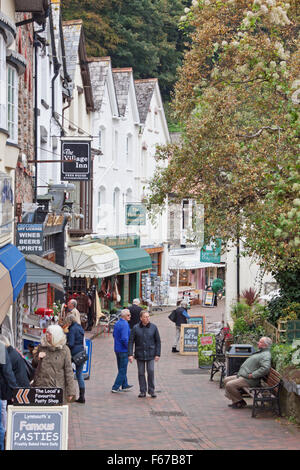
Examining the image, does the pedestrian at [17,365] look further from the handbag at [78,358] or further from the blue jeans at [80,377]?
the handbag at [78,358]

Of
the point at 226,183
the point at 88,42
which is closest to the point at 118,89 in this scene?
the point at 88,42

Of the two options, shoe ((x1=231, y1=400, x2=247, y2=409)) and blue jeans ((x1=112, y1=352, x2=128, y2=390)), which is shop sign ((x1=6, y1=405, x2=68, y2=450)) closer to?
shoe ((x1=231, y1=400, x2=247, y2=409))

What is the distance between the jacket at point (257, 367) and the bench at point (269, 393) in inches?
6.3

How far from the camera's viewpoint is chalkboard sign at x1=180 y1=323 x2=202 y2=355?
23.3 m

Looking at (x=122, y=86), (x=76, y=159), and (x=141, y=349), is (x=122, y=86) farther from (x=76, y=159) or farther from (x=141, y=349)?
(x=141, y=349)

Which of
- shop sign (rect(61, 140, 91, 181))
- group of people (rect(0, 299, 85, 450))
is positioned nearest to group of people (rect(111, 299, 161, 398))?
group of people (rect(0, 299, 85, 450))

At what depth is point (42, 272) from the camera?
19406mm

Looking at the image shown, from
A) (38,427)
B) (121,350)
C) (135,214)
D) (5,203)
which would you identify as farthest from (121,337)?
(135,214)

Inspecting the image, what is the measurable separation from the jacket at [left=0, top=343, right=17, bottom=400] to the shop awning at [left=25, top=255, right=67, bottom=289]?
856 centimetres

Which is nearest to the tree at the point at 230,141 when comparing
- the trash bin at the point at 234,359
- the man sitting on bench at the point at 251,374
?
the trash bin at the point at 234,359

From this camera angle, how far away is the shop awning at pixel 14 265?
14.1 m

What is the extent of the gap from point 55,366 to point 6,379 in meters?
0.97

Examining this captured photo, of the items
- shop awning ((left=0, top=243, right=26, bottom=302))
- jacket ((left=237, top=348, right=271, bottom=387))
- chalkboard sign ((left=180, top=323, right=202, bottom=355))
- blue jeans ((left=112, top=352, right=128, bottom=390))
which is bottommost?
chalkboard sign ((left=180, top=323, right=202, bottom=355))
